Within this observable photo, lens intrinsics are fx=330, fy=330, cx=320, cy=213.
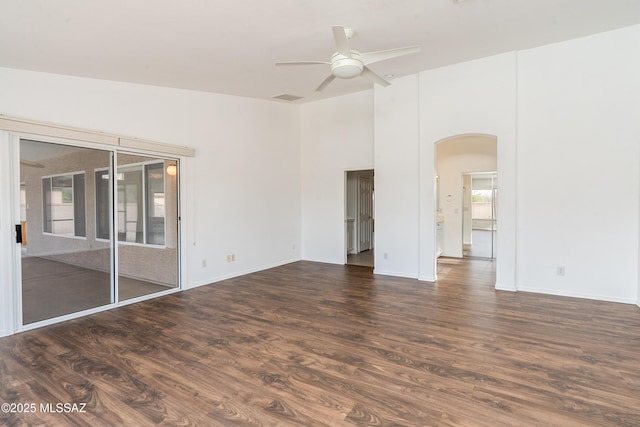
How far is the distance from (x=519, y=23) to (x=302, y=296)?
4364 mm

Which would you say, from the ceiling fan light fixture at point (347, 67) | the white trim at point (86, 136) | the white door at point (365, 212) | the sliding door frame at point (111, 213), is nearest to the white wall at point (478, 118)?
the ceiling fan light fixture at point (347, 67)

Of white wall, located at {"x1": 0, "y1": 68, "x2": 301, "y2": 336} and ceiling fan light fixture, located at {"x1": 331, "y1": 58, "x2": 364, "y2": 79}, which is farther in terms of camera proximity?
white wall, located at {"x1": 0, "y1": 68, "x2": 301, "y2": 336}

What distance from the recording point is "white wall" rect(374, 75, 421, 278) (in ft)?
18.8

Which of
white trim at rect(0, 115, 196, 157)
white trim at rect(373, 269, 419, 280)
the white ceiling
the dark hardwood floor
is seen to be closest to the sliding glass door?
white trim at rect(0, 115, 196, 157)

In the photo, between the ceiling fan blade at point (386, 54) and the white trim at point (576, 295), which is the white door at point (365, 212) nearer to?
the white trim at point (576, 295)

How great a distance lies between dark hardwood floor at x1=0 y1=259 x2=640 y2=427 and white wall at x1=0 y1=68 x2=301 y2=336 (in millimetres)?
1400

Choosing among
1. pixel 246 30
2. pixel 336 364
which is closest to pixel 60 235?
pixel 246 30

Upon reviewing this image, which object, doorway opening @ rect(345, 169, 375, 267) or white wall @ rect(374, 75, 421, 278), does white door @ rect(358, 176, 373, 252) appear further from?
white wall @ rect(374, 75, 421, 278)

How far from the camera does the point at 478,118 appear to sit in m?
5.12

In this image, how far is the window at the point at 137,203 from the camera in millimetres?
4320

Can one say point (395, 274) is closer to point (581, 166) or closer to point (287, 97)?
point (581, 166)

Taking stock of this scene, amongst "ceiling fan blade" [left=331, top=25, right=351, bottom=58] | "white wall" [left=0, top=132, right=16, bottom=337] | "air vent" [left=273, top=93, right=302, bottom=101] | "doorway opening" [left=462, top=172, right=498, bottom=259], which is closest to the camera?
"ceiling fan blade" [left=331, top=25, right=351, bottom=58]

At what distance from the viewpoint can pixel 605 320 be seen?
3717 mm

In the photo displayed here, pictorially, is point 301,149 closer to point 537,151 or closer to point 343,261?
point 343,261
